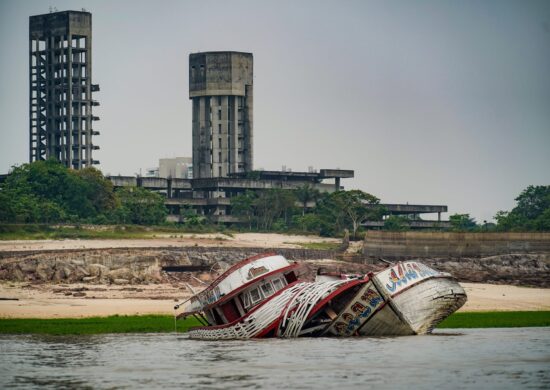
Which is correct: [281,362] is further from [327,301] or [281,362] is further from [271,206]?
[271,206]

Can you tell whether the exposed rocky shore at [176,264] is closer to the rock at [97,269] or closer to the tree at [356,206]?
the rock at [97,269]

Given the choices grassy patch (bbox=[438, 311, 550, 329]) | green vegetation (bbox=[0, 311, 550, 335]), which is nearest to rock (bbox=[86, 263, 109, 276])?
green vegetation (bbox=[0, 311, 550, 335])

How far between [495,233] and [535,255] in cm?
516

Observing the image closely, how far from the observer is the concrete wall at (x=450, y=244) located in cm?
13125

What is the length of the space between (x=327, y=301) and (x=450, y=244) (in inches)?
2776

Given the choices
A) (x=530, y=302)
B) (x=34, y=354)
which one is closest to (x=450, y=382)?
(x=34, y=354)

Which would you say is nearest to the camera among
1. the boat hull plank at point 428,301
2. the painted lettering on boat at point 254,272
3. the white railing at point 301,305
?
the boat hull plank at point 428,301

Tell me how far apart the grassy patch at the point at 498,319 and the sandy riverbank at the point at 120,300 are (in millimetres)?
3303

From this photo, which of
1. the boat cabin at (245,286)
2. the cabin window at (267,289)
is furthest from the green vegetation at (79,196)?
the cabin window at (267,289)

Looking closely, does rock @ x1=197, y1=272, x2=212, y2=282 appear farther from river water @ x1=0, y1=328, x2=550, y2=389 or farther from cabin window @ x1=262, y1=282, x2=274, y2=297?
cabin window @ x1=262, y1=282, x2=274, y2=297

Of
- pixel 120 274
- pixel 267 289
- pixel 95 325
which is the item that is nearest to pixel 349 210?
pixel 120 274

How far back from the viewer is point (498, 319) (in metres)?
83.8

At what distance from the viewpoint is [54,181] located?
180m

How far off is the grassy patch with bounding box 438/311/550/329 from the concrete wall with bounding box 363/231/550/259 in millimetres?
41594
